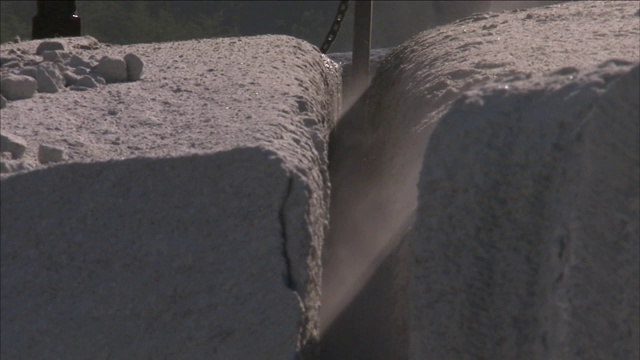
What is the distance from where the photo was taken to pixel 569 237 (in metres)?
1.55

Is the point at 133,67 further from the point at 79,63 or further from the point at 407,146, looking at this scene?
the point at 407,146

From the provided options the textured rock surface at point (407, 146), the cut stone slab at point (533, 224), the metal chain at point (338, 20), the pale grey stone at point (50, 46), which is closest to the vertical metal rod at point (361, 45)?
the metal chain at point (338, 20)

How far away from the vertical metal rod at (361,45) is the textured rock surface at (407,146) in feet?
1.84

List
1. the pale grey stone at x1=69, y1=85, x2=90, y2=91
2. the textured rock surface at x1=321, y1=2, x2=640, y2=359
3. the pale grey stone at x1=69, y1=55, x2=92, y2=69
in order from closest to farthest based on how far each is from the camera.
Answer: the textured rock surface at x1=321, y1=2, x2=640, y2=359, the pale grey stone at x1=69, y1=85, x2=90, y2=91, the pale grey stone at x1=69, y1=55, x2=92, y2=69

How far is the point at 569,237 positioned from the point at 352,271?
0.90 metres

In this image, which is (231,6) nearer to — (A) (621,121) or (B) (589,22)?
(B) (589,22)

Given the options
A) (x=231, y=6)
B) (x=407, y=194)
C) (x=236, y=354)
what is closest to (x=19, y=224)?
(x=236, y=354)

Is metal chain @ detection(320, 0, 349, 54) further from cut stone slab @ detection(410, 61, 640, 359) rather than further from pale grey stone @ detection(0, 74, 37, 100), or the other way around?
cut stone slab @ detection(410, 61, 640, 359)

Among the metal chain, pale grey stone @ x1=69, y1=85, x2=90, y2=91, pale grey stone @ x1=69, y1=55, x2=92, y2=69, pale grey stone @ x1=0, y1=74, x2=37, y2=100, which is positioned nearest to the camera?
pale grey stone @ x1=0, y1=74, x2=37, y2=100

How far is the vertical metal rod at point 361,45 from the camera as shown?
12.2 feet

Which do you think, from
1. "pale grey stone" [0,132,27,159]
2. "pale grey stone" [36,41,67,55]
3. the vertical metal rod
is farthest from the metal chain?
"pale grey stone" [0,132,27,159]

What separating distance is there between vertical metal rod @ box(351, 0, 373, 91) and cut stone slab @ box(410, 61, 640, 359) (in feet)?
6.72

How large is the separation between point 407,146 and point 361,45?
1.58 metres

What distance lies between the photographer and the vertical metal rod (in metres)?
3.71
